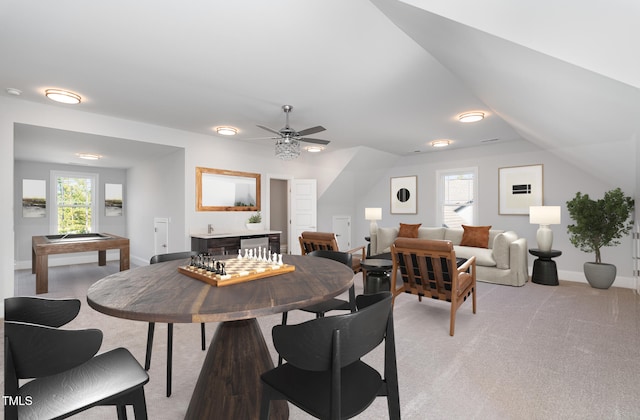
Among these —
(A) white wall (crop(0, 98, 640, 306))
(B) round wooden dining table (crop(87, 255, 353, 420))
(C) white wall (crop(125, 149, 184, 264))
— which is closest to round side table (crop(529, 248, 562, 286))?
(A) white wall (crop(0, 98, 640, 306))

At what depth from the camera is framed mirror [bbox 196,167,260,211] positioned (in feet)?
17.4

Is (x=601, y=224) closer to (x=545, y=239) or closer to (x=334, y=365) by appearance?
(x=545, y=239)

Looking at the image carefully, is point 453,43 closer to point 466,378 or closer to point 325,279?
point 325,279

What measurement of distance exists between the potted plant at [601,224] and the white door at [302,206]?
4587 mm

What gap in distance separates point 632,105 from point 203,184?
534 centimetres

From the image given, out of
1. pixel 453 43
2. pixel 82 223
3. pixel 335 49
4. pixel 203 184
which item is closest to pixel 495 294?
pixel 453 43

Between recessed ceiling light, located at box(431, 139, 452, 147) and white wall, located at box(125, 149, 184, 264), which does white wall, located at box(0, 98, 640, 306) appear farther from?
recessed ceiling light, located at box(431, 139, 452, 147)

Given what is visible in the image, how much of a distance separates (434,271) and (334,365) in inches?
89.2

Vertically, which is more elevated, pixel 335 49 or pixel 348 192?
pixel 335 49

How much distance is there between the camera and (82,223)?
274 inches

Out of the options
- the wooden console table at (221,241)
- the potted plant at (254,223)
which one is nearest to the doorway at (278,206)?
the potted plant at (254,223)

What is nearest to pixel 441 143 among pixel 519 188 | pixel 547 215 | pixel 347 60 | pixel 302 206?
pixel 519 188

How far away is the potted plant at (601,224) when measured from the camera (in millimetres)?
4195

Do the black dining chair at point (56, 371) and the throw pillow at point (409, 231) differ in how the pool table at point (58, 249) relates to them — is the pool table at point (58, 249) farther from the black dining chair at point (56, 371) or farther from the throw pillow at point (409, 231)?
the throw pillow at point (409, 231)
